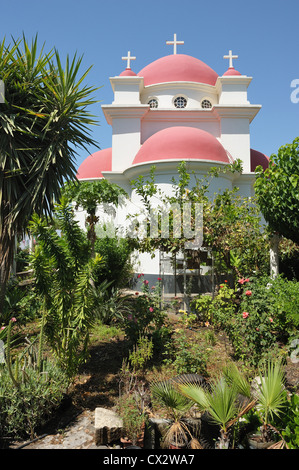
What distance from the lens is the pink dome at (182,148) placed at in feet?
43.5

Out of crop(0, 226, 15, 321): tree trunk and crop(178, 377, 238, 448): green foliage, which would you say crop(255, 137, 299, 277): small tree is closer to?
crop(178, 377, 238, 448): green foliage

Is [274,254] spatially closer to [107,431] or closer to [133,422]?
[133,422]

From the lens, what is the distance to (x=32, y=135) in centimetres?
639

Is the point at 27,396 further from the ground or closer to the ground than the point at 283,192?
closer to the ground

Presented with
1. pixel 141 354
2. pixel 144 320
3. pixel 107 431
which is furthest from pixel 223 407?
pixel 144 320

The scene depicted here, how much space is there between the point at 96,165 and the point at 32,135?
43.8 ft

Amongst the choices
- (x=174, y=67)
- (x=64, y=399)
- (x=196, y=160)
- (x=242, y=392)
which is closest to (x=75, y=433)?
(x=64, y=399)

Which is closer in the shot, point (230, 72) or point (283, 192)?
point (283, 192)

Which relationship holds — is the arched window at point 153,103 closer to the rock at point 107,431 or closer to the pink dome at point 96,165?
the pink dome at point 96,165

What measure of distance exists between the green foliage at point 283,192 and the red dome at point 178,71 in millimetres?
12522

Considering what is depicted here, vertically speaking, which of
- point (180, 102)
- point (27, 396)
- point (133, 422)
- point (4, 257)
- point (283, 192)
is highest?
point (180, 102)

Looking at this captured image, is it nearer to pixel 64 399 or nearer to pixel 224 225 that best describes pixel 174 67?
pixel 224 225

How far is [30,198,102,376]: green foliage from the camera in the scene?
4656mm

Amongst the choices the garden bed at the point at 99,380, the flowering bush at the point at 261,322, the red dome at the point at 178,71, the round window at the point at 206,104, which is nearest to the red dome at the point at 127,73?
the red dome at the point at 178,71
